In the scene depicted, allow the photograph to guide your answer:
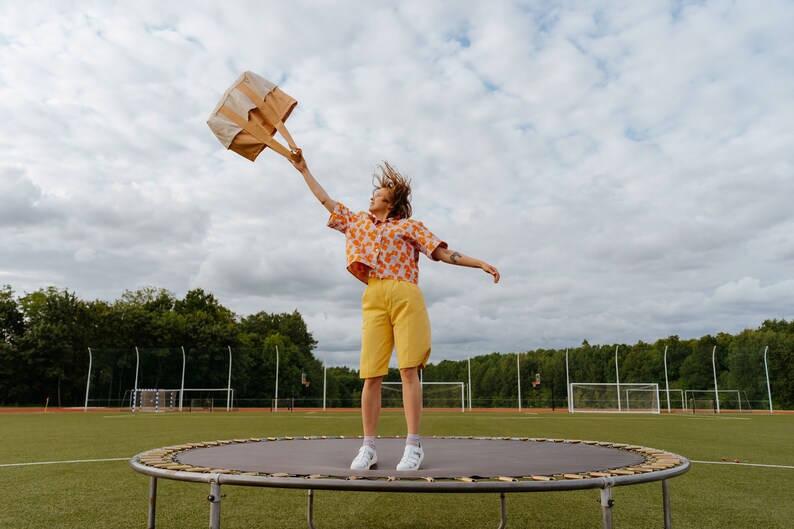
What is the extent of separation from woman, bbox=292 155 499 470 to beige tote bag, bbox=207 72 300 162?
19 cm

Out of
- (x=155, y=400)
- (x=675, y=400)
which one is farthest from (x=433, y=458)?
(x=675, y=400)

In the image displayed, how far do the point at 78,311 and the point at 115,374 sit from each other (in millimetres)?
11704

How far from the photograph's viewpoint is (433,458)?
9.13 ft

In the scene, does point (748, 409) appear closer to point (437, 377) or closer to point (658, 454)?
point (437, 377)

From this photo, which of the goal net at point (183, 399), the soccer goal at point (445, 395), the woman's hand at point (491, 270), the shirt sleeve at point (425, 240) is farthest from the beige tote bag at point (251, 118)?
the soccer goal at point (445, 395)

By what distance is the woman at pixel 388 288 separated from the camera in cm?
256

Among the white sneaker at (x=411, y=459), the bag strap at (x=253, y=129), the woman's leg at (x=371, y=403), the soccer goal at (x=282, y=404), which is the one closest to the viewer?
the white sneaker at (x=411, y=459)

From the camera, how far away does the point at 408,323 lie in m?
2.57

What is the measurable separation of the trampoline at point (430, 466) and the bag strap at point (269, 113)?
149cm

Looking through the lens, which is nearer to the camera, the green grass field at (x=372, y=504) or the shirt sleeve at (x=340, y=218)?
the shirt sleeve at (x=340, y=218)

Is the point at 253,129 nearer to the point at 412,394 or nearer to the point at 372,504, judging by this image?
the point at 412,394

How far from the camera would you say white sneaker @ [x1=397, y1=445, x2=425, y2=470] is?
2383 millimetres

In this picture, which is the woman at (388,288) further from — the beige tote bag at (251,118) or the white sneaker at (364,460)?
the beige tote bag at (251,118)

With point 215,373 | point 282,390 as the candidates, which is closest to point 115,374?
point 215,373
